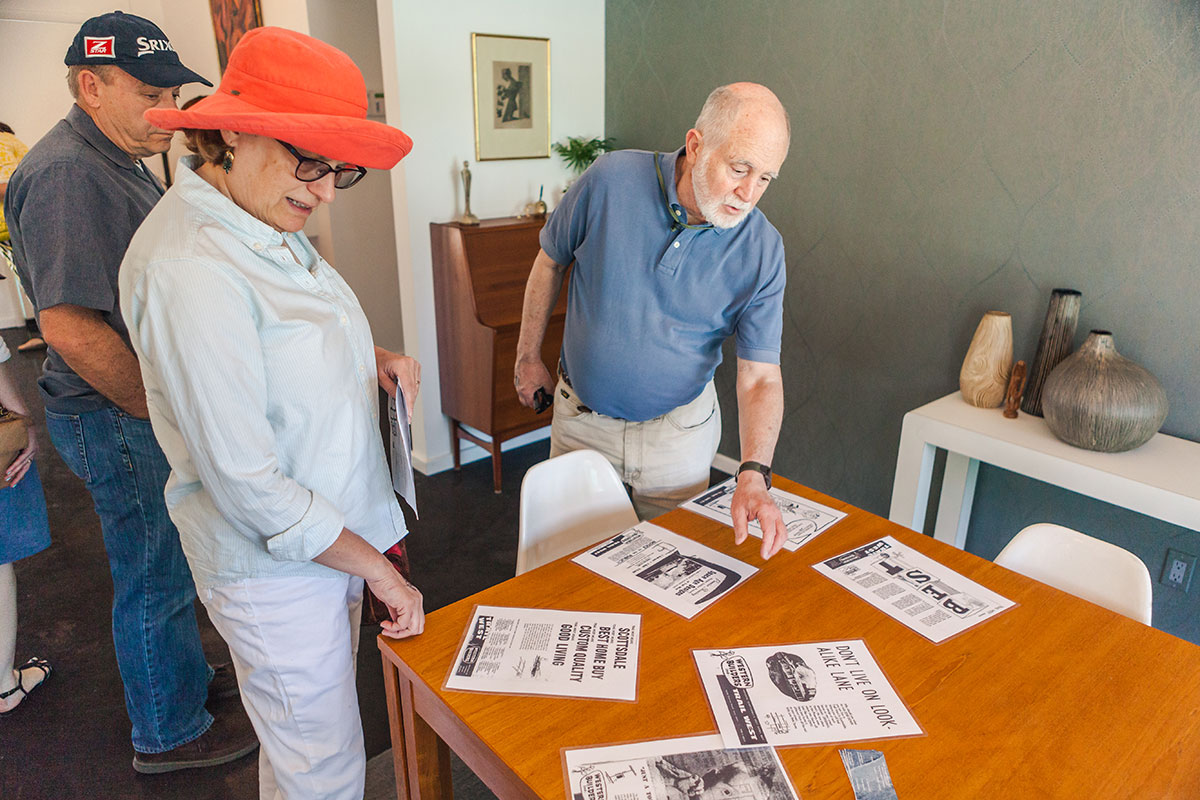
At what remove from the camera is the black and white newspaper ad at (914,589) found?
1.39m

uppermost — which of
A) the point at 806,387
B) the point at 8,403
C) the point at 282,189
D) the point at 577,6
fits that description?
the point at 577,6

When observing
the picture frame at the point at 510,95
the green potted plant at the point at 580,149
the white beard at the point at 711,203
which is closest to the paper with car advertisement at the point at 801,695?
the white beard at the point at 711,203

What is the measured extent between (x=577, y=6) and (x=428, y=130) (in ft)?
3.21

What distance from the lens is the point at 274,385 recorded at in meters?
1.14

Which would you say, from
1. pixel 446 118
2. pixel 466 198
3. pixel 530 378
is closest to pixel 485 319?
pixel 466 198

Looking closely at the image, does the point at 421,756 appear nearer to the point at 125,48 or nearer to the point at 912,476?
the point at 125,48

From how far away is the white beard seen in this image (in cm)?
166

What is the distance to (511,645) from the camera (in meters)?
1.29

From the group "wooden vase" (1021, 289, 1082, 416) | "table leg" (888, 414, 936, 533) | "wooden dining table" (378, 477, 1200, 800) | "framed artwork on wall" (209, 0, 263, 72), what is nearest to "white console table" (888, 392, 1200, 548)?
"table leg" (888, 414, 936, 533)

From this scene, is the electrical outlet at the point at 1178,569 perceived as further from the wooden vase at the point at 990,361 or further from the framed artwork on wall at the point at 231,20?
the framed artwork on wall at the point at 231,20

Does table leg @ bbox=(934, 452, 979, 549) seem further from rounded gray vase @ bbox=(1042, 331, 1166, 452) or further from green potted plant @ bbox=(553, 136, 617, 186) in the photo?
green potted plant @ bbox=(553, 136, 617, 186)

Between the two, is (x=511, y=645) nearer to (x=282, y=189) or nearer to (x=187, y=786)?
(x=282, y=189)

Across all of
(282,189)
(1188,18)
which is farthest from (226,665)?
(1188,18)

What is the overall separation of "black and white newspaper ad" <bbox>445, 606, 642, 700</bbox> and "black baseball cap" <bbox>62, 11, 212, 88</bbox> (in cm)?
130
